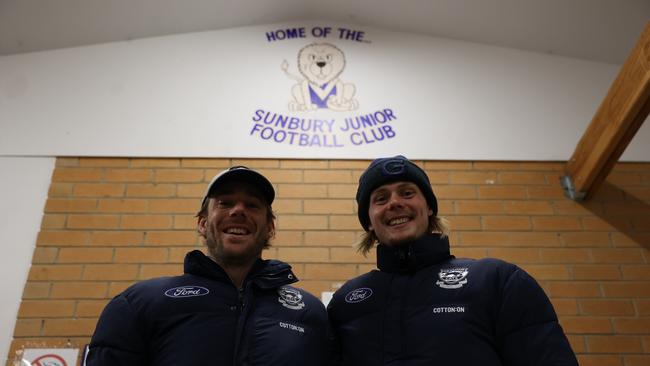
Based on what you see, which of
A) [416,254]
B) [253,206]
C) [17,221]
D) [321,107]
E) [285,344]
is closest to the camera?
[285,344]

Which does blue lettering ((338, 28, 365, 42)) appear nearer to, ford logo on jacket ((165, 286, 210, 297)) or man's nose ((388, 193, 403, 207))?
man's nose ((388, 193, 403, 207))

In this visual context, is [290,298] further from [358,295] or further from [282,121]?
[282,121]

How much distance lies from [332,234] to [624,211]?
1.63m

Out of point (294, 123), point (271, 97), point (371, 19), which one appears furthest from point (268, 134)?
point (371, 19)

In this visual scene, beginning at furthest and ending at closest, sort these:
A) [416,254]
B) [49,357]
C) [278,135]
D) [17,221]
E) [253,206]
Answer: [278,135]
[17,221]
[49,357]
[253,206]
[416,254]

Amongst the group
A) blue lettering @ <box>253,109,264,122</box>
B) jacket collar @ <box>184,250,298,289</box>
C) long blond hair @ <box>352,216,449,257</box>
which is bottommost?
jacket collar @ <box>184,250,298,289</box>

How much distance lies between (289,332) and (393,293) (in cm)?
32

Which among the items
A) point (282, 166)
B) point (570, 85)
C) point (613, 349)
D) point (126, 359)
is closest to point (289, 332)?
point (126, 359)

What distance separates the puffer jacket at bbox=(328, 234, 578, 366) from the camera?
4.12ft

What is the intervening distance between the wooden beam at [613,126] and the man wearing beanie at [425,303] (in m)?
1.28

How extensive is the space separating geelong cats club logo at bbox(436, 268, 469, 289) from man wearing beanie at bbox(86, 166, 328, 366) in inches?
15.5

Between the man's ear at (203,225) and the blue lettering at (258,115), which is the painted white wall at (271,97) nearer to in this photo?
the blue lettering at (258,115)

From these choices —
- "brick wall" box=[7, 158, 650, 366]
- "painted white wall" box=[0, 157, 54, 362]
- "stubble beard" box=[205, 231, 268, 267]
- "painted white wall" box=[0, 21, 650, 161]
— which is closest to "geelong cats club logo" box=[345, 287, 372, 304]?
"stubble beard" box=[205, 231, 268, 267]

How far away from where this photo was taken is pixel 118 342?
4.30 feet
